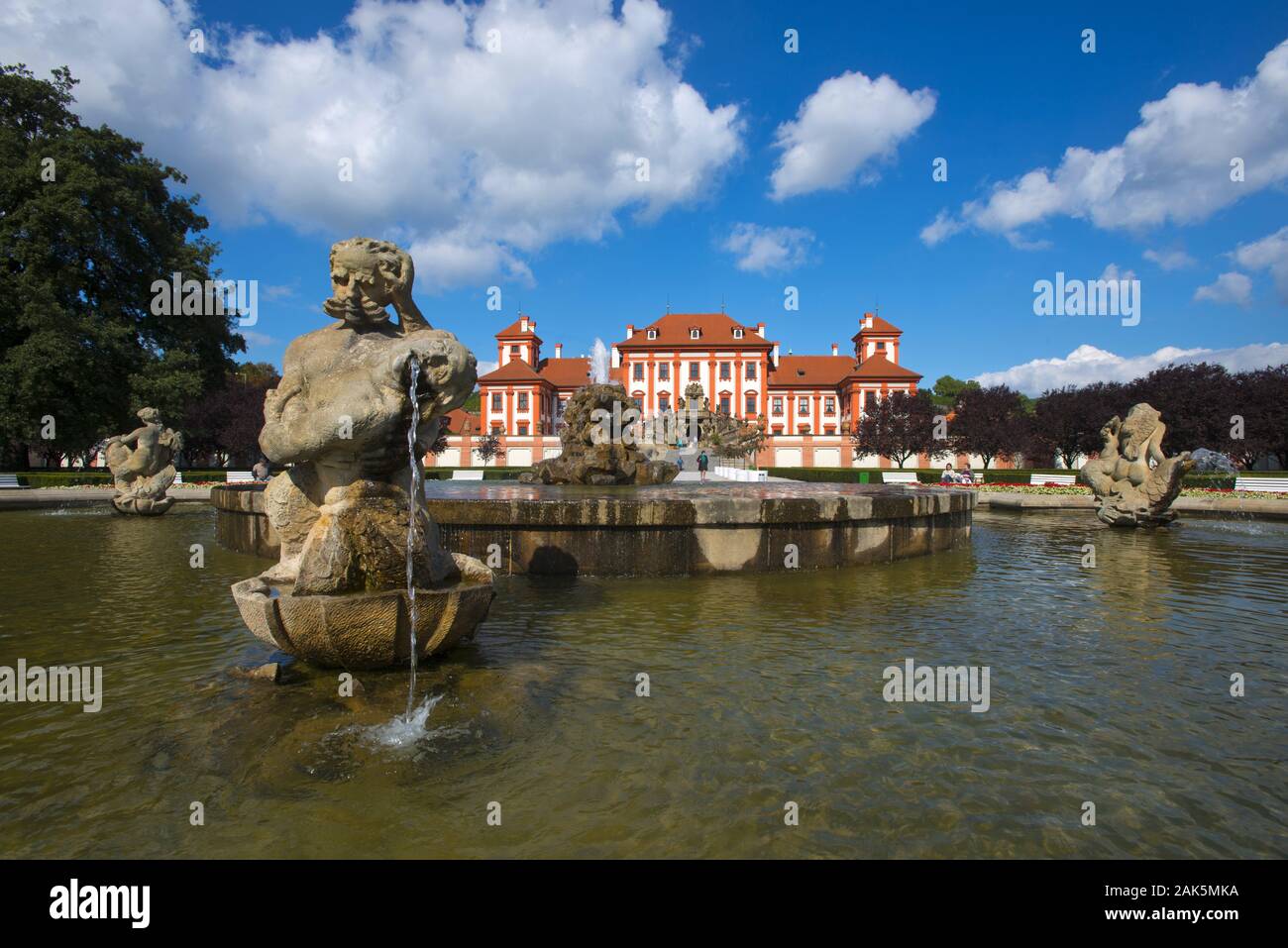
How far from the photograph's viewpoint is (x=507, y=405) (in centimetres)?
7406

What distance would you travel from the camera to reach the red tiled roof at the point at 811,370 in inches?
3049

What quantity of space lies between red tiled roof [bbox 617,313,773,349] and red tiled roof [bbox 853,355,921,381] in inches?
Result: 418

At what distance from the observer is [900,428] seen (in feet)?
166

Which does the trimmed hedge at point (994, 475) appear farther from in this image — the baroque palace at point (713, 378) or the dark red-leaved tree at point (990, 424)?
the baroque palace at point (713, 378)

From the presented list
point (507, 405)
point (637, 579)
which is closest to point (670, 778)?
point (637, 579)

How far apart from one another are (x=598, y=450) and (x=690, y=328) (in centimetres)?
6524

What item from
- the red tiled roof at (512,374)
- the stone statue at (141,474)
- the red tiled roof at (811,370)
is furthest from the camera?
the red tiled roof at (811,370)

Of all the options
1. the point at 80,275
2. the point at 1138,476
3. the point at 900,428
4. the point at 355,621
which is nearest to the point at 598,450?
the point at 355,621

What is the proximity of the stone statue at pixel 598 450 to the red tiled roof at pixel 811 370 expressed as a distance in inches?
2571

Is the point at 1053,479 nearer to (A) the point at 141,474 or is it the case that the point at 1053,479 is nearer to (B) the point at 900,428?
(B) the point at 900,428

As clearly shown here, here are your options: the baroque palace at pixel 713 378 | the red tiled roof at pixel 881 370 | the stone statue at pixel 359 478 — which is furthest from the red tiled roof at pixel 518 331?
the stone statue at pixel 359 478

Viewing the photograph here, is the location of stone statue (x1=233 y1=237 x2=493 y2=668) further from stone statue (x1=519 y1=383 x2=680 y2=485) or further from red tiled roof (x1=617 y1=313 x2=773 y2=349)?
red tiled roof (x1=617 y1=313 x2=773 y2=349)

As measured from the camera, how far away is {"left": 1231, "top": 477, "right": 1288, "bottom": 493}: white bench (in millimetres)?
19625

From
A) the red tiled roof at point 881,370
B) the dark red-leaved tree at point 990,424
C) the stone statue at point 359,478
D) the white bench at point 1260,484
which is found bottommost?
the white bench at point 1260,484
